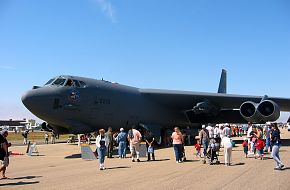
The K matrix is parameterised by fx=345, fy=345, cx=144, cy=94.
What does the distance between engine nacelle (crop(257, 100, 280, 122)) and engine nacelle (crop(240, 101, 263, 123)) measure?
228mm

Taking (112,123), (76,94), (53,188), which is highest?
(76,94)

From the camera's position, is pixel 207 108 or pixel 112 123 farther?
pixel 207 108

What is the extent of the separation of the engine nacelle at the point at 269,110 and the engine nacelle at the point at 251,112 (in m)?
0.23

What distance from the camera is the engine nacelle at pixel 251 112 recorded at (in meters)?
20.6

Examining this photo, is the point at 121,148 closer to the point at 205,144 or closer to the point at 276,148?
the point at 205,144

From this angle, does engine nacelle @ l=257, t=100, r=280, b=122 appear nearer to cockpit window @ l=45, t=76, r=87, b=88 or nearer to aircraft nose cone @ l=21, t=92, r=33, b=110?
cockpit window @ l=45, t=76, r=87, b=88

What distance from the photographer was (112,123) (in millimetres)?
19047

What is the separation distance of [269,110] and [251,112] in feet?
3.62

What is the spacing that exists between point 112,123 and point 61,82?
4.01m

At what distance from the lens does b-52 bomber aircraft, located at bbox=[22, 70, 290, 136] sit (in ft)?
51.8

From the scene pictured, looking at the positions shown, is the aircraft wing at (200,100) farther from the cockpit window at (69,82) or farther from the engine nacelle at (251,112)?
the cockpit window at (69,82)

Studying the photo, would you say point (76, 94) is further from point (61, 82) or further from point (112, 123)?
point (112, 123)

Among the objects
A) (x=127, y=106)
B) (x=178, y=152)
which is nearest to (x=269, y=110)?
(x=127, y=106)

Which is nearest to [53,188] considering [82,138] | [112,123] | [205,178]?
[205,178]
